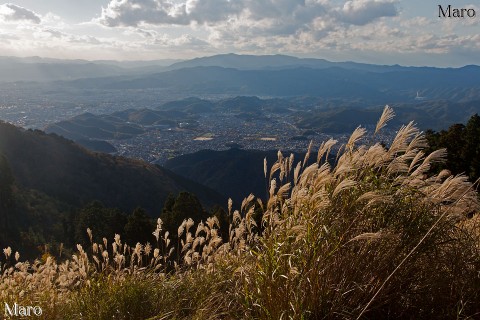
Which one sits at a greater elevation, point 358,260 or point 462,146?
point 358,260

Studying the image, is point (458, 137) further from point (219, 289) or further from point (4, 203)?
point (4, 203)

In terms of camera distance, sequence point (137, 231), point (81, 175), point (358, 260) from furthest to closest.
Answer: point (81, 175)
point (137, 231)
point (358, 260)

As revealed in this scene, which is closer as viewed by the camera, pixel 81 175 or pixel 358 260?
pixel 358 260

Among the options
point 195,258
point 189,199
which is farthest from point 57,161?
point 195,258

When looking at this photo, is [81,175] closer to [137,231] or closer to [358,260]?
[137,231]

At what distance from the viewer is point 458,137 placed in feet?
92.7

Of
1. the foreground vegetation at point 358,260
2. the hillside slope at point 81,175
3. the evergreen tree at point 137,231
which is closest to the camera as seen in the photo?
the foreground vegetation at point 358,260

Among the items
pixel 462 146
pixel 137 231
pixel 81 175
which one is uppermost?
pixel 462 146

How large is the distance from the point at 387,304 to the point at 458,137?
2967cm

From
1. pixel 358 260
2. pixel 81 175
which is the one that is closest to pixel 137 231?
pixel 358 260

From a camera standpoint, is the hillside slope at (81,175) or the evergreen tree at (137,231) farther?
the hillside slope at (81,175)

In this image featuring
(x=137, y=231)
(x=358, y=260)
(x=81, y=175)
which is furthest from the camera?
(x=81, y=175)

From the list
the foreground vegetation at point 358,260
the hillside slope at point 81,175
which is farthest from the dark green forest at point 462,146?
the hillside slope at point 81,175

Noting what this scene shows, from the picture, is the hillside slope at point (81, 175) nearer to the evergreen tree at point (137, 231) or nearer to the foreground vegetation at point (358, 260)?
the evergreen tree at point (137, 231)
